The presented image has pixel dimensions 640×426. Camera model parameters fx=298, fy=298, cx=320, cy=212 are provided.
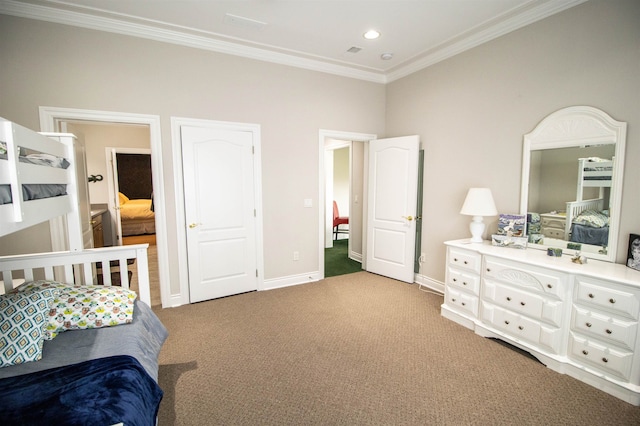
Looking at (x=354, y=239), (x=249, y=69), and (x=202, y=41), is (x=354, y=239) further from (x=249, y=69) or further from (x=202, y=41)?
(x=202, y=41)

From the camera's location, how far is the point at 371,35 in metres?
3.13

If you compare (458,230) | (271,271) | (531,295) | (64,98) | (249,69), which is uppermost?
(249,69)

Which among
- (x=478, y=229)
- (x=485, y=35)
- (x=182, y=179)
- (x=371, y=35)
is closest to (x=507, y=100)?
(x=485, y=35)

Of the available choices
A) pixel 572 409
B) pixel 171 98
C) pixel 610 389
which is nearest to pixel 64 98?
pixel 171 98

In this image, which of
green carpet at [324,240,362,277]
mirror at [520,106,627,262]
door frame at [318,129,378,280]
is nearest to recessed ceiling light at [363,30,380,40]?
door frame at [318,129,378,280]

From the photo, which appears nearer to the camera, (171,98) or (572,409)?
(572,409)

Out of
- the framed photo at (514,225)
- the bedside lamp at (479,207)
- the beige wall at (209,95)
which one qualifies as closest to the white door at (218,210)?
the beige wall at (209,95)

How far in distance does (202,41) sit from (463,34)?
2777 mm

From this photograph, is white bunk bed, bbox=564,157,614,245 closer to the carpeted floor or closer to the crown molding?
the carpeted floor

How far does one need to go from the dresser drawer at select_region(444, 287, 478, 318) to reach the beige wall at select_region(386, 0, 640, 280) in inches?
29.5

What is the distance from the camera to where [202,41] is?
322 centimetres

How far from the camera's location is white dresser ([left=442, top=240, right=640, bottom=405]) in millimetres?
1911

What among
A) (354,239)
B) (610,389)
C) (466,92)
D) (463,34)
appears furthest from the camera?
(354,239)

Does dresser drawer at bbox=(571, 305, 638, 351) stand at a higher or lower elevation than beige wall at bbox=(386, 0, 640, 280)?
lower
